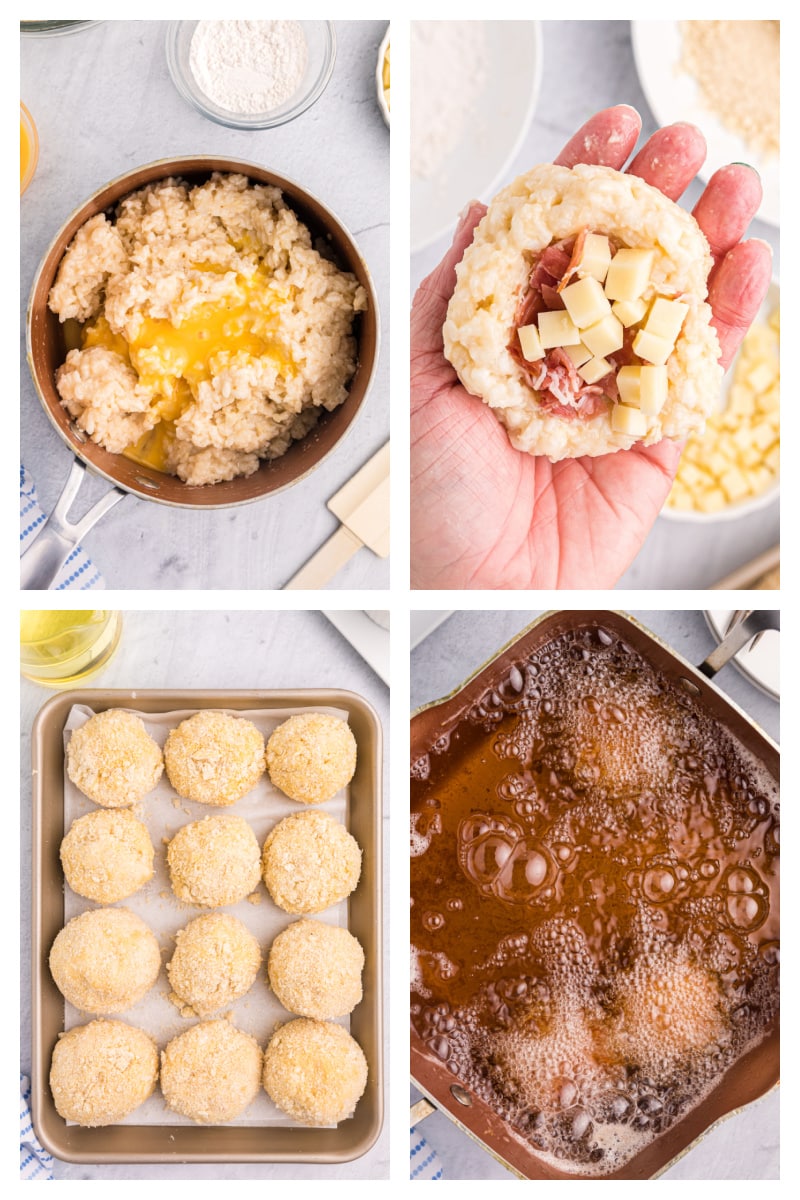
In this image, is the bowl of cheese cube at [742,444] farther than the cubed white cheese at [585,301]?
Yes

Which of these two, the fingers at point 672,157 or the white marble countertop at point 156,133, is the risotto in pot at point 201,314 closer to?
the white marble countertop at point 156,133

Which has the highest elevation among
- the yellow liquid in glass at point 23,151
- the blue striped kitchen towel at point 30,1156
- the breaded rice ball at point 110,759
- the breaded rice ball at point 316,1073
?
the yellow liquid in glass at point 23,151

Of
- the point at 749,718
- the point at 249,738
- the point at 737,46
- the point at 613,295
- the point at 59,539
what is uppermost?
the point at 737,46

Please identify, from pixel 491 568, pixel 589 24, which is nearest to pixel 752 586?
pixel 491 568

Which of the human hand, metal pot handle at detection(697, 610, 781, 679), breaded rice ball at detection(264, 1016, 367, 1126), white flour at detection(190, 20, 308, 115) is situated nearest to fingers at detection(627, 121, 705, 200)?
the human hand

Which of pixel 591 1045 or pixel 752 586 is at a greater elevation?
pixel 752 586

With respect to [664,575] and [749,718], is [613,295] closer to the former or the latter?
[664,575]

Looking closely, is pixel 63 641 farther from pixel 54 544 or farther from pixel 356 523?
pixel 356 523

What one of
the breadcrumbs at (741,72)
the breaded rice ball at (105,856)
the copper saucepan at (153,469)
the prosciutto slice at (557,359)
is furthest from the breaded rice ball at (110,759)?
the breadcrumbs at (741,72)
